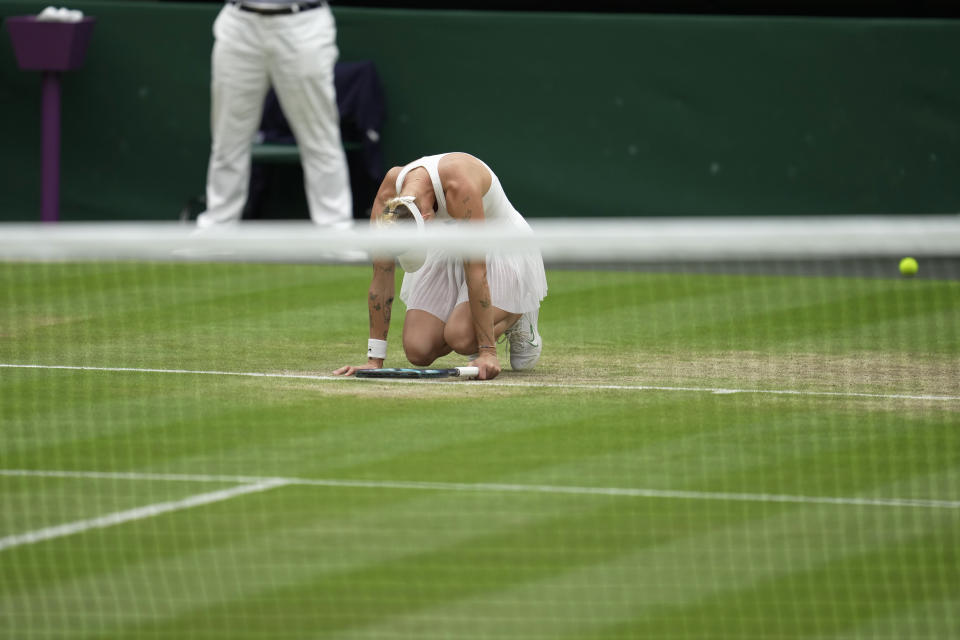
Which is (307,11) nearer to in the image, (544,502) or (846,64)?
(846,64)

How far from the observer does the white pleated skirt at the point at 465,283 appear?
319 inches

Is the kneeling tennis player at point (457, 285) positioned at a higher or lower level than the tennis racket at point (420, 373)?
higher

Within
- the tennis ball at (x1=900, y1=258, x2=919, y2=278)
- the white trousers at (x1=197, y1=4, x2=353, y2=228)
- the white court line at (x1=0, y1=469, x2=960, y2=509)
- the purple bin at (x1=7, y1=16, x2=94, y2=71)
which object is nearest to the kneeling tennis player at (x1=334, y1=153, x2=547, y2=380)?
the white court line at (x1=0, y1=469, x2=960, y2=509)

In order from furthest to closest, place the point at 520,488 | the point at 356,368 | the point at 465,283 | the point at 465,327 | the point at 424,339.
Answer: the point at 465,283 < the point at 424,339 < the point at 465,327 < the point at 356,368 < the point at 520,488

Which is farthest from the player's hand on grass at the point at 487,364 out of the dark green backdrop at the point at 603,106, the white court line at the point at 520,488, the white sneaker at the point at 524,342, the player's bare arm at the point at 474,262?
the dark green backdrop at the point at 603,106

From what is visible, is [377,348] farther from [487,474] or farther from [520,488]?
[520,488]

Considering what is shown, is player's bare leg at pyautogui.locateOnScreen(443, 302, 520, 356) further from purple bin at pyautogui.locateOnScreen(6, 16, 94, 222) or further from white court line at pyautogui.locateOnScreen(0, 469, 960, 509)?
purple bin at pyautogui.locateOnScreen(6, 16, 94, 222)

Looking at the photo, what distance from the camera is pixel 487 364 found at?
7883mm

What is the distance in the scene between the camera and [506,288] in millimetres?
8133

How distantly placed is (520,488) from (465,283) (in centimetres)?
261

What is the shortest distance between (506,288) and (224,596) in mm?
3678

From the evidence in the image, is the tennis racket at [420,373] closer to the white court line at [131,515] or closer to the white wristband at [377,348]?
the white wristband at [377,348]

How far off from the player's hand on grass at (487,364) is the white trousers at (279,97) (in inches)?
215

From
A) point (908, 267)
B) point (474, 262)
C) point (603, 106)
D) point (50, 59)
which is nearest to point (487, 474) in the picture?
point (474, 262)
